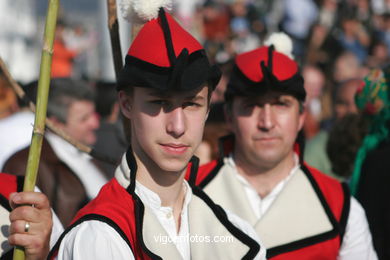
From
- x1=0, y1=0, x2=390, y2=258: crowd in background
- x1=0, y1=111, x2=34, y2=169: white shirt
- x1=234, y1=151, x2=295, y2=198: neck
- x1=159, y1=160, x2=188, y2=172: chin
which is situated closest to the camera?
x1=159, y1=160, x2=188, y2=172: chin

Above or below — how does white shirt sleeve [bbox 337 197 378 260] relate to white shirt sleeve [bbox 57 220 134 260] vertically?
below

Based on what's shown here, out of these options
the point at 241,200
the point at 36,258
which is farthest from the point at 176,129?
the point at 241,200

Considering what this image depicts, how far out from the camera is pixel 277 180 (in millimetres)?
3805

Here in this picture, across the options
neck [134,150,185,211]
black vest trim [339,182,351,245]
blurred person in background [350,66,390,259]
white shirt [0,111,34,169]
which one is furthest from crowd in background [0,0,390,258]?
neck [134,150,185,211]

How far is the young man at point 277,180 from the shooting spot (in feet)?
11.6

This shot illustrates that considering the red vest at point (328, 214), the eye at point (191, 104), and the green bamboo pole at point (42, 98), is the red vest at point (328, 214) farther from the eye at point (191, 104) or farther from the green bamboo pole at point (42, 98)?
the green bamboo pole at point (42, 98)

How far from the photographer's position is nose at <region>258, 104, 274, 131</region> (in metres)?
3.63

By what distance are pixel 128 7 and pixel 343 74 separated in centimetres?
717

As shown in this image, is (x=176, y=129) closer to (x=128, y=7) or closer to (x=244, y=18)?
Answer: (x=128, y=7)

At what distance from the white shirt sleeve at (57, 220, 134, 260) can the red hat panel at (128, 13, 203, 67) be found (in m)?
0.55

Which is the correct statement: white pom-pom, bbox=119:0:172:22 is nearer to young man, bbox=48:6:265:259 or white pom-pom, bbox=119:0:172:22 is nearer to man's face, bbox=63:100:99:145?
young man, bbox=48:6:265:259

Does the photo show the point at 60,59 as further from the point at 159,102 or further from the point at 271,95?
the point at 159,102

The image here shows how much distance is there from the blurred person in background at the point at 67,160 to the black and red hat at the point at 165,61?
1487mm

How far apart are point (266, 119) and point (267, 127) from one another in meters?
0.04
